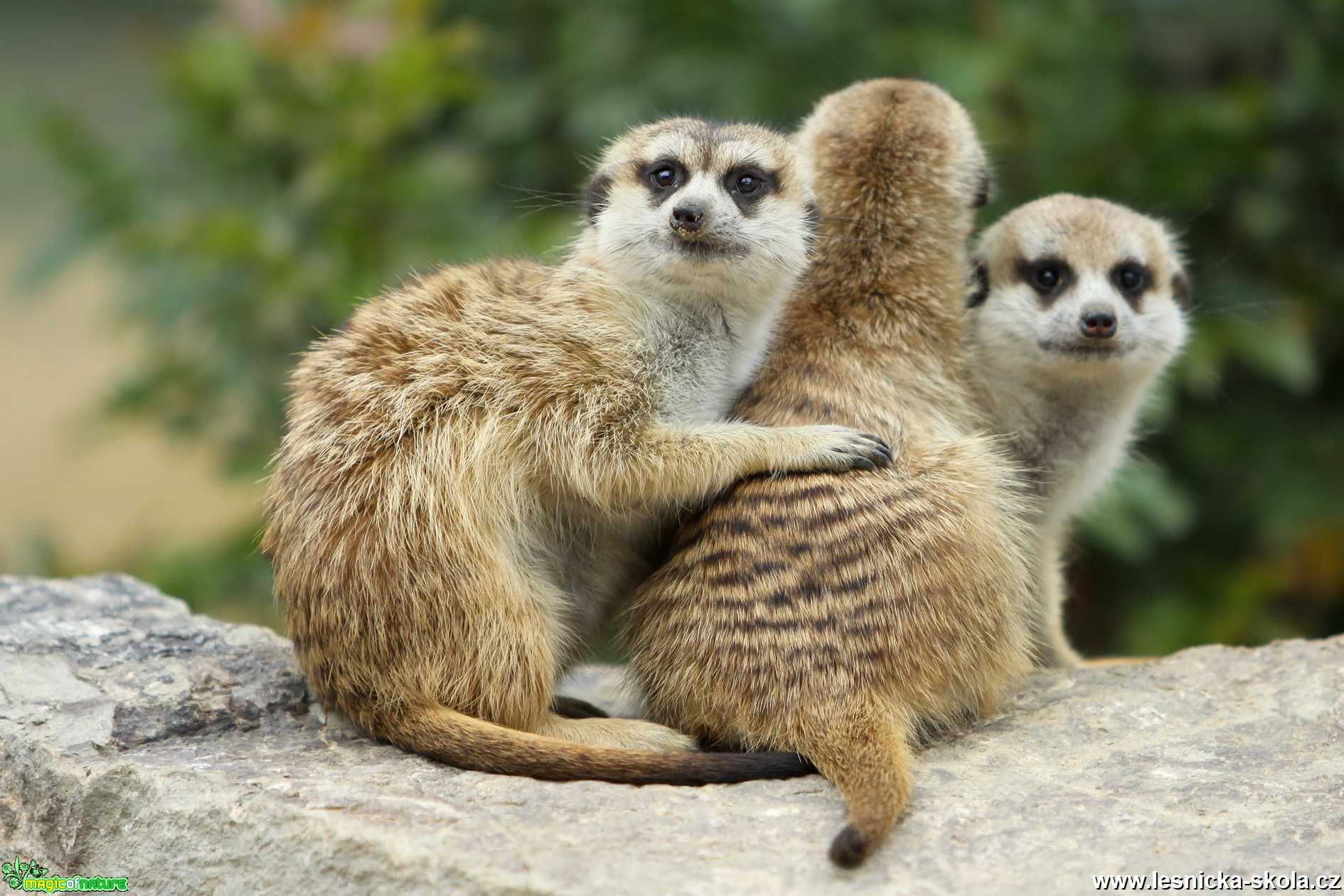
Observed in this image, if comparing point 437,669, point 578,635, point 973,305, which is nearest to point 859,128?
point 973,305

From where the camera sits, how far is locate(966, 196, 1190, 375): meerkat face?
3.41m

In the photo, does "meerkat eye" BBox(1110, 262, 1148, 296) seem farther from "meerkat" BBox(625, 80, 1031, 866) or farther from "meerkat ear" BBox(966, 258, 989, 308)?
"meerkat" BBox(625, 80, 1031, 866)

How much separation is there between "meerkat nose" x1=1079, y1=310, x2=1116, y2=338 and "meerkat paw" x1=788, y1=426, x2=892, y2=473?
840 mm

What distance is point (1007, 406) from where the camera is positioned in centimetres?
347

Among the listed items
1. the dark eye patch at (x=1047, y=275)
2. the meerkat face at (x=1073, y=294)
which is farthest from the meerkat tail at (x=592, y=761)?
the dark eye patch at (x=1047, y=275)

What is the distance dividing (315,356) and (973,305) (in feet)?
5.22

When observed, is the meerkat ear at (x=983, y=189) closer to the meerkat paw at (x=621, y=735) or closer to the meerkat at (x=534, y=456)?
the meerkat at (x=534, y=456)

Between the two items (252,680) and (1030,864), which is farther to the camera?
(252,680)

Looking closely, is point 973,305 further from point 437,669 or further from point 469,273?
point 437,669

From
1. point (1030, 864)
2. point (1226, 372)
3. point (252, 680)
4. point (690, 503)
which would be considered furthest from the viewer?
point (1226, 372)

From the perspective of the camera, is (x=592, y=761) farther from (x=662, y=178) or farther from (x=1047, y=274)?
(x=1047, y=274)

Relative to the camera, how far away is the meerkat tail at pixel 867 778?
215cm

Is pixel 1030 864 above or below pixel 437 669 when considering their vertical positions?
below

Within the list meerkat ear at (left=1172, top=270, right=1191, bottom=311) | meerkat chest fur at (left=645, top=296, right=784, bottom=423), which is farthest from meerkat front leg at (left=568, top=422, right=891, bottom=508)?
meerkat ear at (left=1172, top=270, right=1191, bottom=311)
